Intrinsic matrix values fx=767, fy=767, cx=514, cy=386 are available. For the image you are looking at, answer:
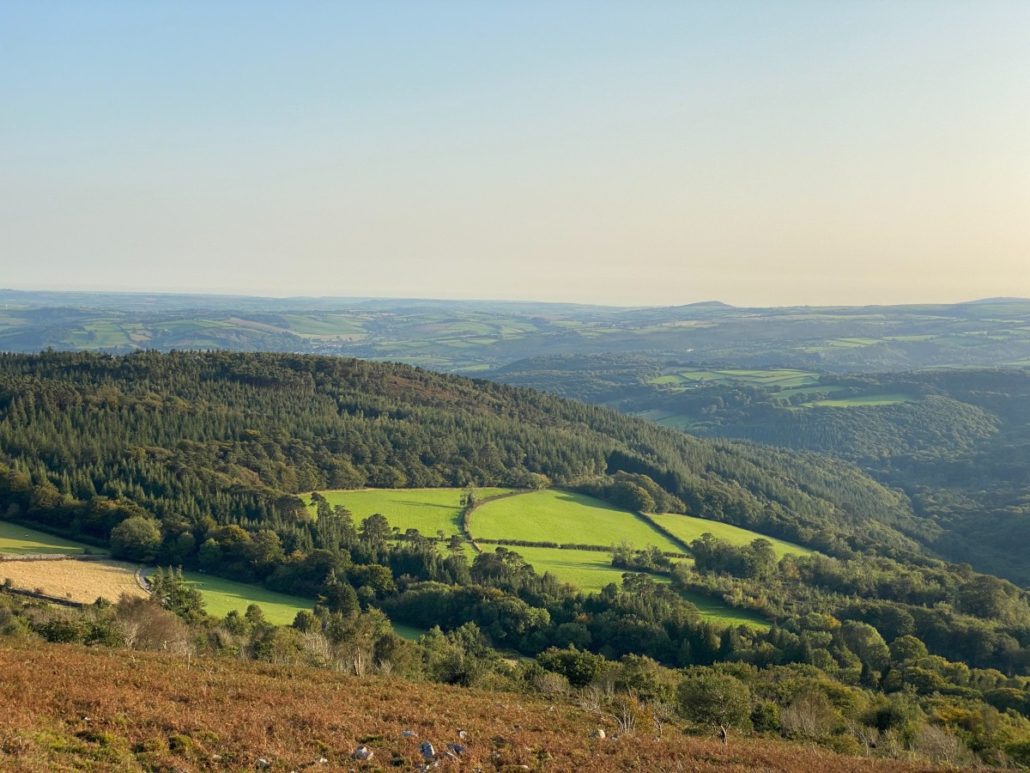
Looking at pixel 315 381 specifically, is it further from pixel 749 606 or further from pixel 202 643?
pixel 202 643

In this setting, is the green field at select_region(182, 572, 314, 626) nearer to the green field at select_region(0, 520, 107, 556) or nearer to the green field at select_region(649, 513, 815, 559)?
the green field at select_region(0, 520, 107, 556)

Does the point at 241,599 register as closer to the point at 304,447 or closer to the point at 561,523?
the point at 561,523

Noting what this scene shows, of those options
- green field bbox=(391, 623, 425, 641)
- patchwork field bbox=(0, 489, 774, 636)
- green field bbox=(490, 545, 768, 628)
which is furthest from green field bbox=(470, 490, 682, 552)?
green field bbox=(391, 623, 425, 641)

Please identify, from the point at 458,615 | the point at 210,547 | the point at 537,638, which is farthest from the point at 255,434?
the point at 537,638

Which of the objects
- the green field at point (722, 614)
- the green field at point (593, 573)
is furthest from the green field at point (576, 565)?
the green field at point (722, 614)

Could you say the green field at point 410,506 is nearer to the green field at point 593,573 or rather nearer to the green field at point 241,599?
the green field at point 593,573

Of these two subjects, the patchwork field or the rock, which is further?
the patchwork field

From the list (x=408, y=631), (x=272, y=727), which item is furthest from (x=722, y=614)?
(x=272, y=727)
